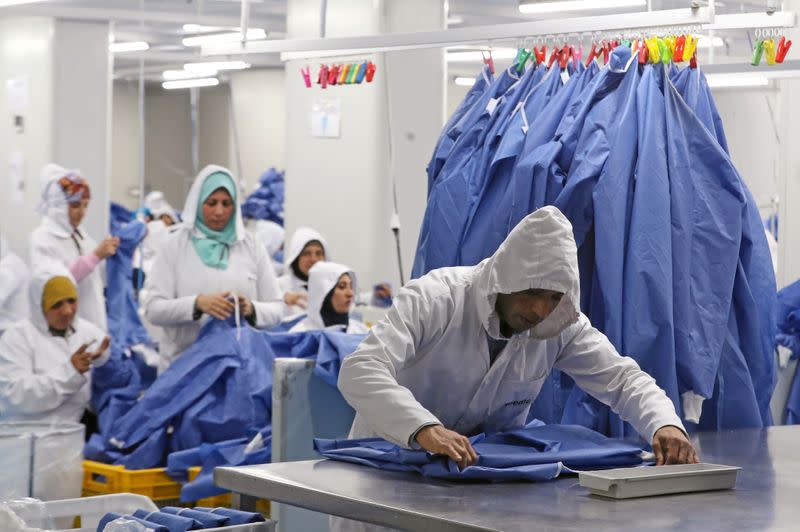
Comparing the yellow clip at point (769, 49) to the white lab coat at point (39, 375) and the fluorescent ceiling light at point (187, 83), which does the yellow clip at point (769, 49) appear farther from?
the fluorescent ceiling light at point (187, 83)

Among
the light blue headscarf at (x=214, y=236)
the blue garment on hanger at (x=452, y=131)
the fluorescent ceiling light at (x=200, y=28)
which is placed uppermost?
the fluorescent ceiling light at (x=200, y=28)

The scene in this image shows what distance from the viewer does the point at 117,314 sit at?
7.79m

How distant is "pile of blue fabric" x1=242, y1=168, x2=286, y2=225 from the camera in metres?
11.4

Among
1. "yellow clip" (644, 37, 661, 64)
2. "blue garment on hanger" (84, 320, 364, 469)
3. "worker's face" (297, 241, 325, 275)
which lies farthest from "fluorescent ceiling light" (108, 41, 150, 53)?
"yellow clip" (644, 37, 661, 64)

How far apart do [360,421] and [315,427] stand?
947 millimetres

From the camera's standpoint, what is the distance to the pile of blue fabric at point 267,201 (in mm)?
11383

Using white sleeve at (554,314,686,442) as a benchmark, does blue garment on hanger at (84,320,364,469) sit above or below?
below

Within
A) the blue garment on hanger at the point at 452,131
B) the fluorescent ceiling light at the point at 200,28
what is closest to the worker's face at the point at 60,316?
the blue garment on hanger at the point at 452,131

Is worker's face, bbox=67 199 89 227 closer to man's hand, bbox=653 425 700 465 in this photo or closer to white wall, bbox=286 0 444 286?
white wall, bbox=286 0 444 286

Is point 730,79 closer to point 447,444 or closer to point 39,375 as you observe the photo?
point 39,375

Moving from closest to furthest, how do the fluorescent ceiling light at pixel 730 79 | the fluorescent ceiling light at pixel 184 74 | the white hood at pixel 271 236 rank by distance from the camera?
the fluorescent ceiling light at pixel 730 79
the white hood at pixel 271 236
the fluorescent ceiling light at pixel 184 74

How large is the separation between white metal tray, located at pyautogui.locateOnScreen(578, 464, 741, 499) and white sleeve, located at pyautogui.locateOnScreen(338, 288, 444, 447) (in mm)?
376

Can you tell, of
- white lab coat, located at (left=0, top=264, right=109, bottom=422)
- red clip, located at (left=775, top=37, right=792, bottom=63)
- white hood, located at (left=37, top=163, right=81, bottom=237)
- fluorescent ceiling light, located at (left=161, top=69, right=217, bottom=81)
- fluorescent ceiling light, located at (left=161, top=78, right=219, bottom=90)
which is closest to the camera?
red clip, located at (left=775, top=37, right=792, bottom=63)

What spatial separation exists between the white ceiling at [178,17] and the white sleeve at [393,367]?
21.7 ft
